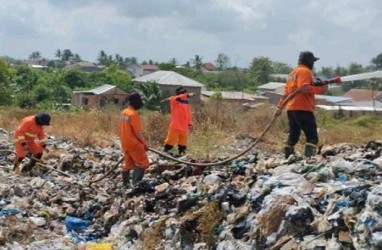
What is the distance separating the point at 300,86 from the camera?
7234 millimetres

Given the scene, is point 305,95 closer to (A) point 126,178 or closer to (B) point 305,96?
(B) point 305,96

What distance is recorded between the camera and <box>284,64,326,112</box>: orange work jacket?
23.7 ft

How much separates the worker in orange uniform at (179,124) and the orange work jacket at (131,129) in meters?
2.97

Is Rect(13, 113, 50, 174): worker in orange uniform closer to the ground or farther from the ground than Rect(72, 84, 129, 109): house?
farther from the ground

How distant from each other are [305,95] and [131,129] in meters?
2.28

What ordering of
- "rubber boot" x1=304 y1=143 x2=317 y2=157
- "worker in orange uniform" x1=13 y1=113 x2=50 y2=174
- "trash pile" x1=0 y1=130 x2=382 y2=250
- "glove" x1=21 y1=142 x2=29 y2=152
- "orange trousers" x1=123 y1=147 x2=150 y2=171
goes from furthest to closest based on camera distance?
"glove" x1=21 y1=142 x2=29 y2=152
"worker in orange uniform" x1=13 y1=113 x2=50 y2=174
"orange trousers" x1=123 y1=147 x2=150 y2=171
"rubber boot" x1=304 y1=143 x2=317 y2=157
"trash pile" x1=0 y1=130 x2=382 y2=250

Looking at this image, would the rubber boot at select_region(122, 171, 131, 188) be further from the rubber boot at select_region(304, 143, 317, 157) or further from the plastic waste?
the rubber boot at select_region(304, 143, 317, 157)

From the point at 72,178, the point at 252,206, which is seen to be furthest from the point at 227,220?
the point at 72,178

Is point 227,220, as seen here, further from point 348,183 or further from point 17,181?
point 17,181

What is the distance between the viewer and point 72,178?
9.77 meters

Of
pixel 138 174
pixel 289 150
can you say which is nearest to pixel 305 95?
pixel 289 150

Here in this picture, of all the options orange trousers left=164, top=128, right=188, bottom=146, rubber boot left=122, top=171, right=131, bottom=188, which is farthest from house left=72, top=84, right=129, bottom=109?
rubber boot left=122, top=171, right=131, bottom=188

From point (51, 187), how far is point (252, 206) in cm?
407

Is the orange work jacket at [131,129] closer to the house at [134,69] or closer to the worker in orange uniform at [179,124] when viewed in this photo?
the worker in orange uniform at [179,124]
